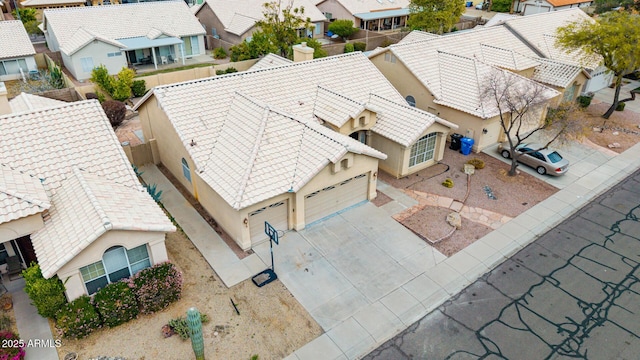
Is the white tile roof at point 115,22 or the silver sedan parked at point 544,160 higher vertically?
the white tile roof at point 115,22

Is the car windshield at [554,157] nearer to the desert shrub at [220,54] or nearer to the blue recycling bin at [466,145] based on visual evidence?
the blue recycling bin at [466,145]

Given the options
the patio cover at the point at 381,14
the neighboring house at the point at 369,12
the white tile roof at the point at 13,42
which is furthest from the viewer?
the neighboring house at the point at 369,12

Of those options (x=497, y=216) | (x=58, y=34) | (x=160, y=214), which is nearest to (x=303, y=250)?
(x=160, y=214)

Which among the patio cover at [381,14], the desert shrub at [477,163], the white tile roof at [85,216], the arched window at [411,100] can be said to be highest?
the patio cover at [381,14]

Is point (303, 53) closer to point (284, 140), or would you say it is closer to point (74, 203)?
point (284, 140)

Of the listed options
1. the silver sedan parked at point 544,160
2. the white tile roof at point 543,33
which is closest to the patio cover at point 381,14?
the white tile roof at point 543,33

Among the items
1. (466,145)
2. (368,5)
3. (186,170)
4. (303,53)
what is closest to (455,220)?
(466,145)
